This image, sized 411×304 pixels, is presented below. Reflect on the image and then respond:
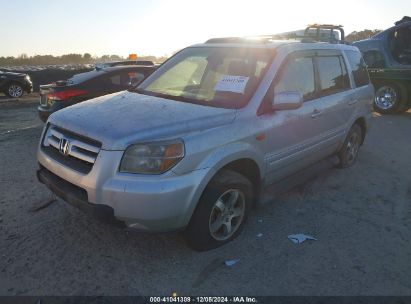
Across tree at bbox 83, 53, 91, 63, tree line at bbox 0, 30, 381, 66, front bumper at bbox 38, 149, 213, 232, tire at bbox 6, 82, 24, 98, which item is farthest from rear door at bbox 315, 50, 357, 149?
tree at bbox 83, 53, 91, 63

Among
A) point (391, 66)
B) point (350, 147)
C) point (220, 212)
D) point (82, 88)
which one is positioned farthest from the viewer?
point (391, 66)

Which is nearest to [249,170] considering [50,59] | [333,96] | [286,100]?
[286,100]

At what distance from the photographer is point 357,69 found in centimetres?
559

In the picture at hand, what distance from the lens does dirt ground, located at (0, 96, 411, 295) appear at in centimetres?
297

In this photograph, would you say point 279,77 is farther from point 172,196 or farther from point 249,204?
point 172,196

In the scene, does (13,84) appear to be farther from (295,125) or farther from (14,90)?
(295,125)

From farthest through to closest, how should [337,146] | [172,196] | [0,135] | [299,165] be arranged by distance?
1. [0,135]
2. [337,146]
3. [299,165]
4. [172,196]

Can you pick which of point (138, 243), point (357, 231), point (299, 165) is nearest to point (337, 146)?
point (299, 165)

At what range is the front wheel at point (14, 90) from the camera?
51.1 ft

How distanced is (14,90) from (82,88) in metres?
10.3

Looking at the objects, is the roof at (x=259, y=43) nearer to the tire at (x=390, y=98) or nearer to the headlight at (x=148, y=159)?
the headlight at (x=148, y=159)

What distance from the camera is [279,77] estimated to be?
3.81m

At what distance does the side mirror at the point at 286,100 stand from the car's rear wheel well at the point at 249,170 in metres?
0.60

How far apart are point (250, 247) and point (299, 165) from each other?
1.29 metres
